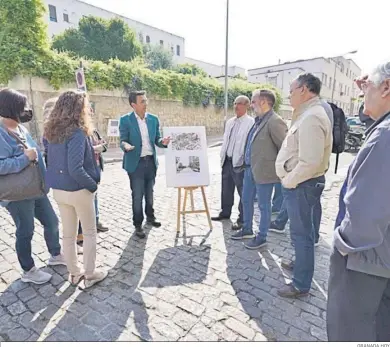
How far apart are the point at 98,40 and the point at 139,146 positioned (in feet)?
91.5

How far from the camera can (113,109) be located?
43.6 ft

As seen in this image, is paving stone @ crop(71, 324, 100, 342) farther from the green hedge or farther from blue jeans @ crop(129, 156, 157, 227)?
the green hedge

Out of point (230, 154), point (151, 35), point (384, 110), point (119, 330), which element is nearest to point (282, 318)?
point (119, 330)

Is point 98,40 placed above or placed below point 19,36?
above

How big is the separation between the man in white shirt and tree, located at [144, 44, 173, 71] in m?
30.7

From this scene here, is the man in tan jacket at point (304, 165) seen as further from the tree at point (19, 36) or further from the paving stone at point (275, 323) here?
the tree at point (19, 36)

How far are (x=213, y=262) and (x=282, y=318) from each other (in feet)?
3.32

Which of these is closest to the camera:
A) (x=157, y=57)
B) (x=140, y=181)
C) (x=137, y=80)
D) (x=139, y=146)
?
(x=139, y=146)

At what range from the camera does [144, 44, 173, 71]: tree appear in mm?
32312

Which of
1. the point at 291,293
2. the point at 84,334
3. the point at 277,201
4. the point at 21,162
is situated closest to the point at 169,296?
the point at 84,334

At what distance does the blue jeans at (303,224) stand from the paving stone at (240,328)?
67 cm

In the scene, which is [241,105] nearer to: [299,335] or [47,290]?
[299,335]

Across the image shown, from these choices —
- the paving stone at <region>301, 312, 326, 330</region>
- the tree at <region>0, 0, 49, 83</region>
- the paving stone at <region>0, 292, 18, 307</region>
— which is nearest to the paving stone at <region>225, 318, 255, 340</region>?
the paving stone at <region>301, 312, 326, 330</region>

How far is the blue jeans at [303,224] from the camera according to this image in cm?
231
